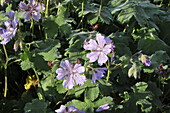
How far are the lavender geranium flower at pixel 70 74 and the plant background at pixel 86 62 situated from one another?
0.58 feet

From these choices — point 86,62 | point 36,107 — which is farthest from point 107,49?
point 36,107

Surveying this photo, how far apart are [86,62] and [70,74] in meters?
0.25

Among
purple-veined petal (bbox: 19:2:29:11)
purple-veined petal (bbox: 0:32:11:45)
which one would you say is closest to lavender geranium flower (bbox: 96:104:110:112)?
purple-veined petal (bbox: 0:32:11:45)

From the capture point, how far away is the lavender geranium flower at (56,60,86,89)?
190cm

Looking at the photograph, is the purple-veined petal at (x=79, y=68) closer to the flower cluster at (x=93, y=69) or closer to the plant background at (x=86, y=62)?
the flower cluster at (x=93, y=69)

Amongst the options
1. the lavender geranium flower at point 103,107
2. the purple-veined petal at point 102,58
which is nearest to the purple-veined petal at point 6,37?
the purple-veined petal at point 102,58

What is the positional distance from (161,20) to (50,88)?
1435 millimetres

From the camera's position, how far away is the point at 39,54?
2.20 m

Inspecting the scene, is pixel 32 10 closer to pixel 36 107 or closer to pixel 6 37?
pixel 6 37

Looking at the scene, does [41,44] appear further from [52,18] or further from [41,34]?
[41,34]

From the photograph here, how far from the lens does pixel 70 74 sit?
1.94 metres

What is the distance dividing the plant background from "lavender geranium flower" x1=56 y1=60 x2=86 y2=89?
0.18 metres

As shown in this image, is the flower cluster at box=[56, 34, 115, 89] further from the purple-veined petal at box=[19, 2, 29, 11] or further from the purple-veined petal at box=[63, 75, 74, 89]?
the purple-veined petal at box=[19, 2, 29, 11]

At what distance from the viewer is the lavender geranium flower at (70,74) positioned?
1.90m
